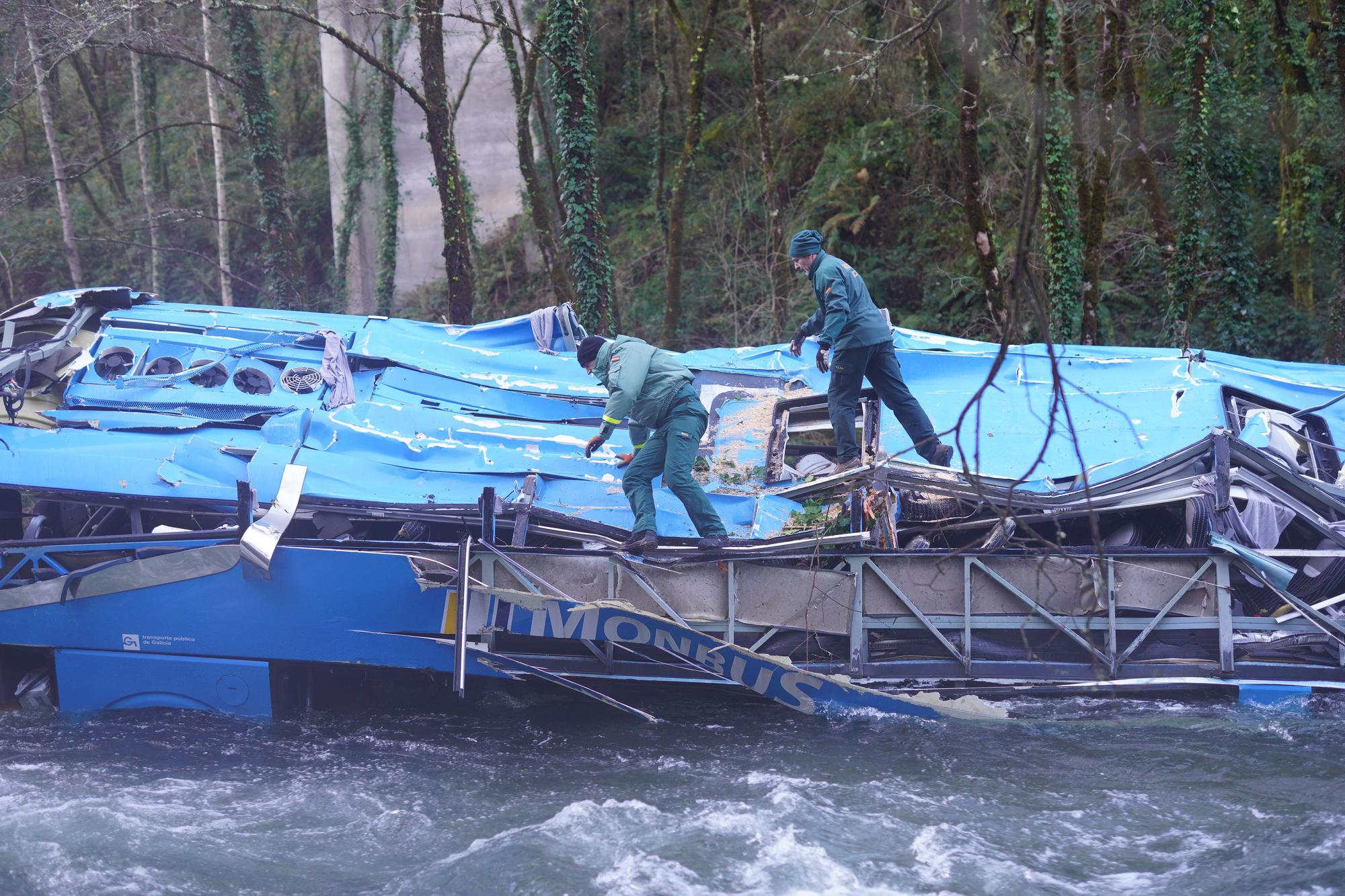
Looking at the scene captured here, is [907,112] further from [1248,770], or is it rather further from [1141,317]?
[1248,770]

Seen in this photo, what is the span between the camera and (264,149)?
16.9 m

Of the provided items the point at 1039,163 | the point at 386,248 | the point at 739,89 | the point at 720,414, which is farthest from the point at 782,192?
the point at 1039,163

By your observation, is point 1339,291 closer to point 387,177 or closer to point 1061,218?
point 1061,218

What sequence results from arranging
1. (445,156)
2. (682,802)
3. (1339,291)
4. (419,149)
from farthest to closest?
(419,149) → (445,156) → (1339,291) → (682,802)

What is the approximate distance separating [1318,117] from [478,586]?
44.0ft

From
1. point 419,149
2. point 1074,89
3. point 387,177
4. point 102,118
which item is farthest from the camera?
point 102,118

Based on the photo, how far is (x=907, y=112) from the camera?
16.9 m

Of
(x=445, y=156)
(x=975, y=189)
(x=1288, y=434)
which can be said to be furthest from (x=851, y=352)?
(x=445, y=156)

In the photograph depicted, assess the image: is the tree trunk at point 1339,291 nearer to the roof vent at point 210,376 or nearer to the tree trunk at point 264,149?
the roof vent at point 210,376

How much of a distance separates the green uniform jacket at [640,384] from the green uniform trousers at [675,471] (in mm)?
108

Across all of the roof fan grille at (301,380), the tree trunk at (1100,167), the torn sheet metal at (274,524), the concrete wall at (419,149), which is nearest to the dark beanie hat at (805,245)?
the torn sheet metal at (274,524)

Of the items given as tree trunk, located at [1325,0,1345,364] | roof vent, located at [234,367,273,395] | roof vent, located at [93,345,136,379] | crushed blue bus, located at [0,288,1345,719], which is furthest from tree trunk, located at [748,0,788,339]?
roof vent, located at [93,345,136,379]

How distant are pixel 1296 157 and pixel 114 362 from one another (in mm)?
14457

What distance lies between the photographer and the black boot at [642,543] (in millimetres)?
7090
